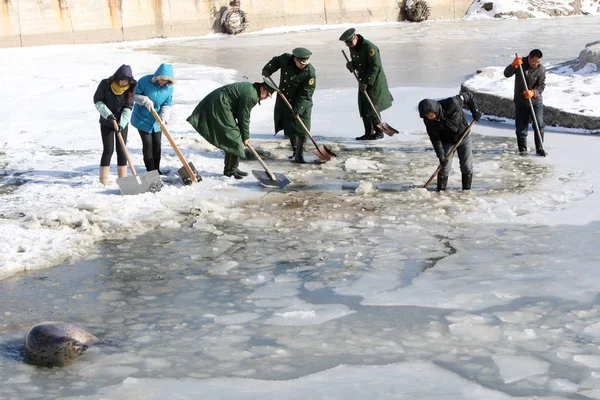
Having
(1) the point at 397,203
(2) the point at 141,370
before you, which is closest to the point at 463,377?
(2) the point at 141,370

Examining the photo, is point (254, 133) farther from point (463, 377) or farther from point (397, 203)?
point (463, 377)

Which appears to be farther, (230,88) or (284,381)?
(230,88)

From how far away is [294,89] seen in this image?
9.33 meters

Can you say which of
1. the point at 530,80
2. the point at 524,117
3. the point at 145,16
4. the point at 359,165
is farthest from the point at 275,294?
the point at 145,16

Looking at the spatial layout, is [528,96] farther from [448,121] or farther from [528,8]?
[528,8]

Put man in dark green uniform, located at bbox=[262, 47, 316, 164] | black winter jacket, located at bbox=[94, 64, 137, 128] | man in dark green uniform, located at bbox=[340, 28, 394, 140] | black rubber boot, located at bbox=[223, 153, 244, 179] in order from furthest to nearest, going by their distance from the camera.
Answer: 1. man in dark green uniform, located at bbox=[340, 28, 394, 140]
2. man in dark green uniform, located at bbox=[262, 47, 316, 164]
3. black rubber boot, located at bbox=[223, 153, 244, 179]
4. black winter jacket, located at bbox=[94, 64, 137, 128]

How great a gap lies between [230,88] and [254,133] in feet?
8.38

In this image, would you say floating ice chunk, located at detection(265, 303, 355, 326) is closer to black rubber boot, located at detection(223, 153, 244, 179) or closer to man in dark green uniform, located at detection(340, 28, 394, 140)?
black rubber boot, located at detection(223, 153, 244, 179)

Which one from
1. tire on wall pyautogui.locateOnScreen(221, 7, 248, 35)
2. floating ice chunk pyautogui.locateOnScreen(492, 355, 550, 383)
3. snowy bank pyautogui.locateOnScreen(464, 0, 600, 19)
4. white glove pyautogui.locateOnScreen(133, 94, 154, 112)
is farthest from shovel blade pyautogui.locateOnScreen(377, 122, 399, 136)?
snowy bank pyautogui.locateOnScreen(464, 0, 600, 19)

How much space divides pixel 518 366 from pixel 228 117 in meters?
4.78

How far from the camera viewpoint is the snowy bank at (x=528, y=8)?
2900 centimetres

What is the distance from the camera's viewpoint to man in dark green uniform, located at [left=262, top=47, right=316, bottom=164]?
30.2ft

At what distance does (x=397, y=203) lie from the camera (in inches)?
295

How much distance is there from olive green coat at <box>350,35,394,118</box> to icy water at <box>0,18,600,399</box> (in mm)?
2268
